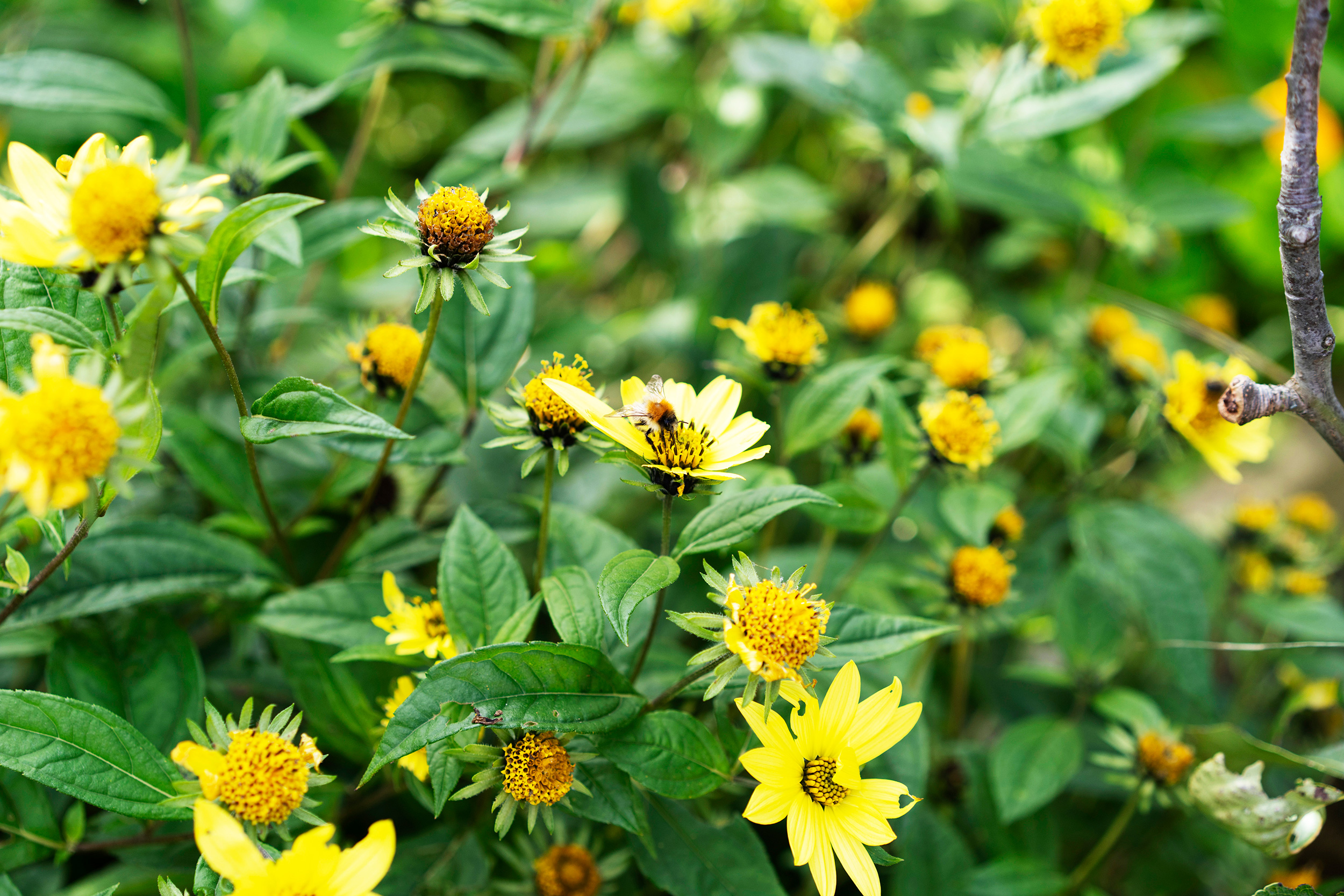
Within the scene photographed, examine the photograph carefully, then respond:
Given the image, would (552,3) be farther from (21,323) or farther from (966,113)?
(21,323)

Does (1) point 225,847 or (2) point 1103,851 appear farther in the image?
(2) point 1103,851

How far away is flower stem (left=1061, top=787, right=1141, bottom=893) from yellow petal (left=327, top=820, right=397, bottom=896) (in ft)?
2.65

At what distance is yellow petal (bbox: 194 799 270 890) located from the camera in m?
0.57

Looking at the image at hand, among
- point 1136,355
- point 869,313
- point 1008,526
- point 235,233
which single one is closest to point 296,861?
point 235,233

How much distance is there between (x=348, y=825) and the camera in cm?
95

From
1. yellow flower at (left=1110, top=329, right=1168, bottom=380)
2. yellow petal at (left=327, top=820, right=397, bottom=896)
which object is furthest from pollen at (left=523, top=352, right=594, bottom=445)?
yellow flower at (left=1110, top=329, right=1168, bottom=380)

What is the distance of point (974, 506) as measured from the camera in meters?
1.02

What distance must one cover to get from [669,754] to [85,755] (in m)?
0.47

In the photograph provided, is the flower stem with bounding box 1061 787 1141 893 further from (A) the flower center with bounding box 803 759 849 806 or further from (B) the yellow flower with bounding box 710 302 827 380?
(B) the yellow flower with bounding box 710 302 827 380

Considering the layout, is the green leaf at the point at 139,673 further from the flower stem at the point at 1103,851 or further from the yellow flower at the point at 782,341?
the flower stem at the point at 1103,851

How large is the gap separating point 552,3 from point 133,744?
96 centimetres

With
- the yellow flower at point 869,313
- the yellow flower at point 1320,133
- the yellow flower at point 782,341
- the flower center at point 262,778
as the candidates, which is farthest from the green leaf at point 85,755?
the yellow flower at point 1320,133

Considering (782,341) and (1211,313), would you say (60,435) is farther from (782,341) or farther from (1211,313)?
(1211,313)

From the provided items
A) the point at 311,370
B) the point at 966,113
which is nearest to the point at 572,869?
the point at 311,370
